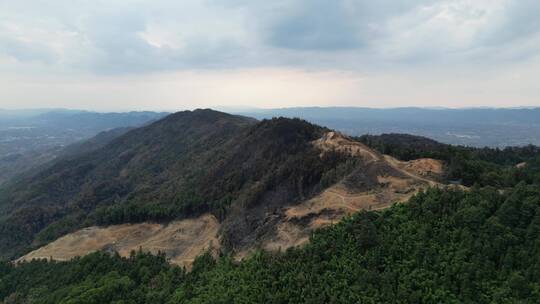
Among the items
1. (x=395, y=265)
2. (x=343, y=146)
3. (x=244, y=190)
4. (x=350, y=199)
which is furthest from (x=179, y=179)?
(x=395, y=265)

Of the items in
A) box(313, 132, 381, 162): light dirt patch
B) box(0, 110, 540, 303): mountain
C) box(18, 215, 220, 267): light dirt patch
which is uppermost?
box(313, 132, 381, 162): light dirt patch

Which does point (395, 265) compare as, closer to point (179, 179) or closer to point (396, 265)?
point (396, 265)

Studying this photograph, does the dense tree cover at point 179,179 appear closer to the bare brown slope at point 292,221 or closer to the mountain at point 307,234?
the mountain at point 307,234

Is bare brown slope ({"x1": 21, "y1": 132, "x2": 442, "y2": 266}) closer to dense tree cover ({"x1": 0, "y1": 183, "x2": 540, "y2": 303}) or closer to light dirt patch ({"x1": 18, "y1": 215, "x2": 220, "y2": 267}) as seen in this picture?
light dirt patch ({"x1": 18, "y1": 215, "x2": 220, "y2": 267})

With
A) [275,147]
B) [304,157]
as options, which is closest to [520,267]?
[304,157]

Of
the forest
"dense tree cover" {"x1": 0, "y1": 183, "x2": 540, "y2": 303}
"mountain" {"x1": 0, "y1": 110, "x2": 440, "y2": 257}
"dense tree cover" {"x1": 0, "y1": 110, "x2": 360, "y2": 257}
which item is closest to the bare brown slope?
"mountain" {"x1": 0, "y1": 110, "x2": 440, "y2": 257}

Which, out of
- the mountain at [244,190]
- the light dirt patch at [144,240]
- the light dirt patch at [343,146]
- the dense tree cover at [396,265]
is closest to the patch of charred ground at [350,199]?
the mountain at [244,190]
